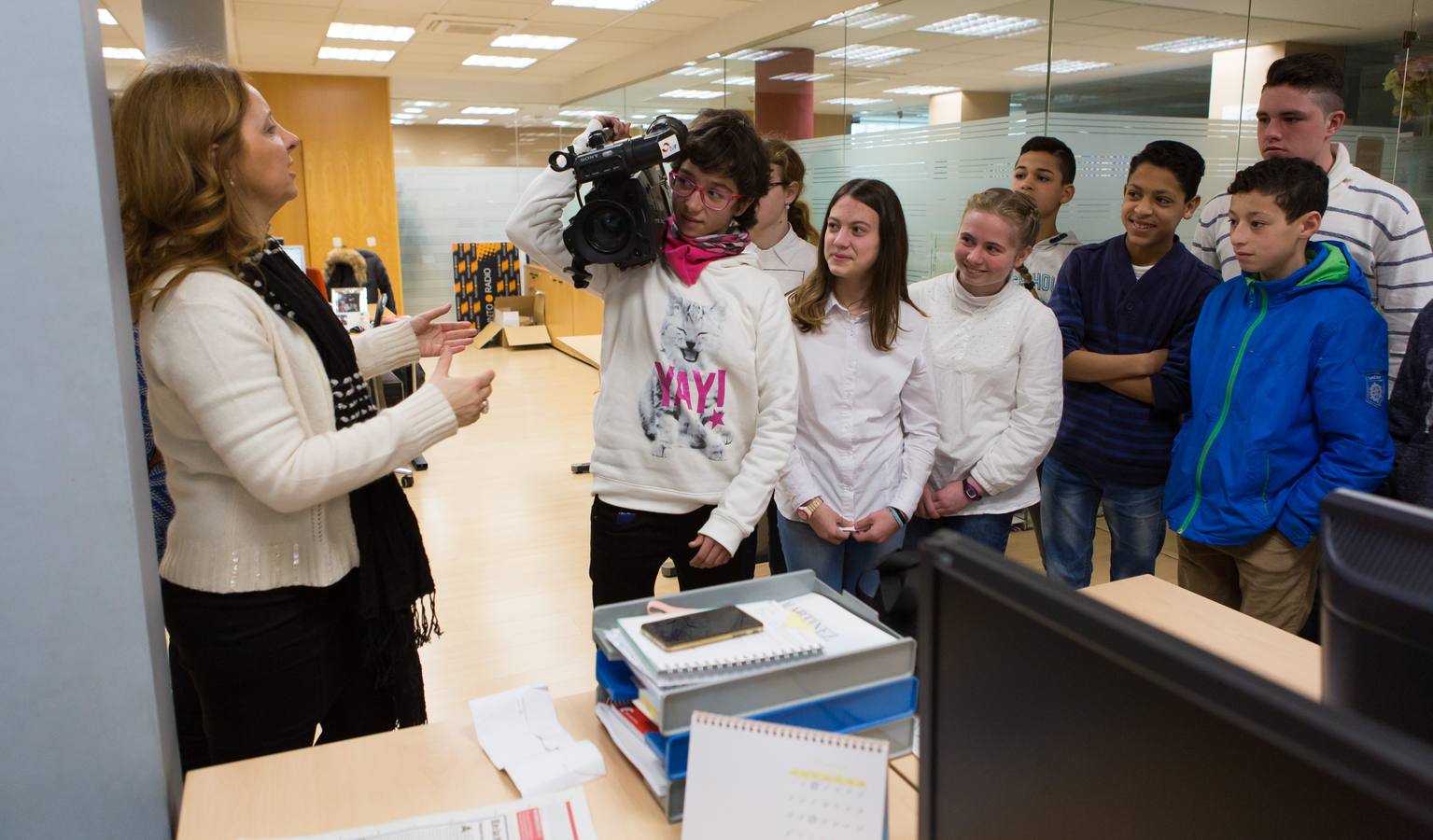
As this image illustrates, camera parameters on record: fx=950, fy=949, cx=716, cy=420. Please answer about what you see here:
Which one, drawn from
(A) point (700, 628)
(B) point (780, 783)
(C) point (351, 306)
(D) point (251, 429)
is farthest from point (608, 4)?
(B) point (780, 783)

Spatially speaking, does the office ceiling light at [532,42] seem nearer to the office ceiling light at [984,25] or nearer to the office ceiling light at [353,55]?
the office ceiling light at [353,55]

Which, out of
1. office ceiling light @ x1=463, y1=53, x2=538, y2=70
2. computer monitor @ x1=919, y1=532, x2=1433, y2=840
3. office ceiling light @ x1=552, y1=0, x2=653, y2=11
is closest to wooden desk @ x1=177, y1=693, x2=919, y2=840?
computer monitor @ x1=919, y1=532, x2=1433, y2=840

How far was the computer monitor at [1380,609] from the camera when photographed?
64 centimetres

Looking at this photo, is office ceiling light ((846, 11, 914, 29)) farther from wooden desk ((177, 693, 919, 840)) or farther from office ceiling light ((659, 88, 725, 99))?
wooden desk ((177, 693, 919, 840))

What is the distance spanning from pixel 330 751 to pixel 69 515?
0.42 meters

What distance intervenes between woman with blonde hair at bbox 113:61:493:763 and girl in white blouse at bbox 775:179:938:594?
841mm

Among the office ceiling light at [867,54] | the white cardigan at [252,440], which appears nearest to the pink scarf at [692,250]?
the white cardigan at [252,440]

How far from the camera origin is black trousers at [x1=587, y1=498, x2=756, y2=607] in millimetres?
1694

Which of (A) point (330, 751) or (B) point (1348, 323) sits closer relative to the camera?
(A) point (330, 751)

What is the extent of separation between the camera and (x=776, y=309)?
173 cm

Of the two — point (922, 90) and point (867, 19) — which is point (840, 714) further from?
point (867, 19)

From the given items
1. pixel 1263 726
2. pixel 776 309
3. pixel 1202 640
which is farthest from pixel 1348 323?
pixel 1263 726

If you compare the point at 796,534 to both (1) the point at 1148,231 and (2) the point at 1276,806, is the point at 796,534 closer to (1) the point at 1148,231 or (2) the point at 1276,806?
(1) the point at 1148,231

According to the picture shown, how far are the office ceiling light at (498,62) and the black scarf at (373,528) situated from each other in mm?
8635
